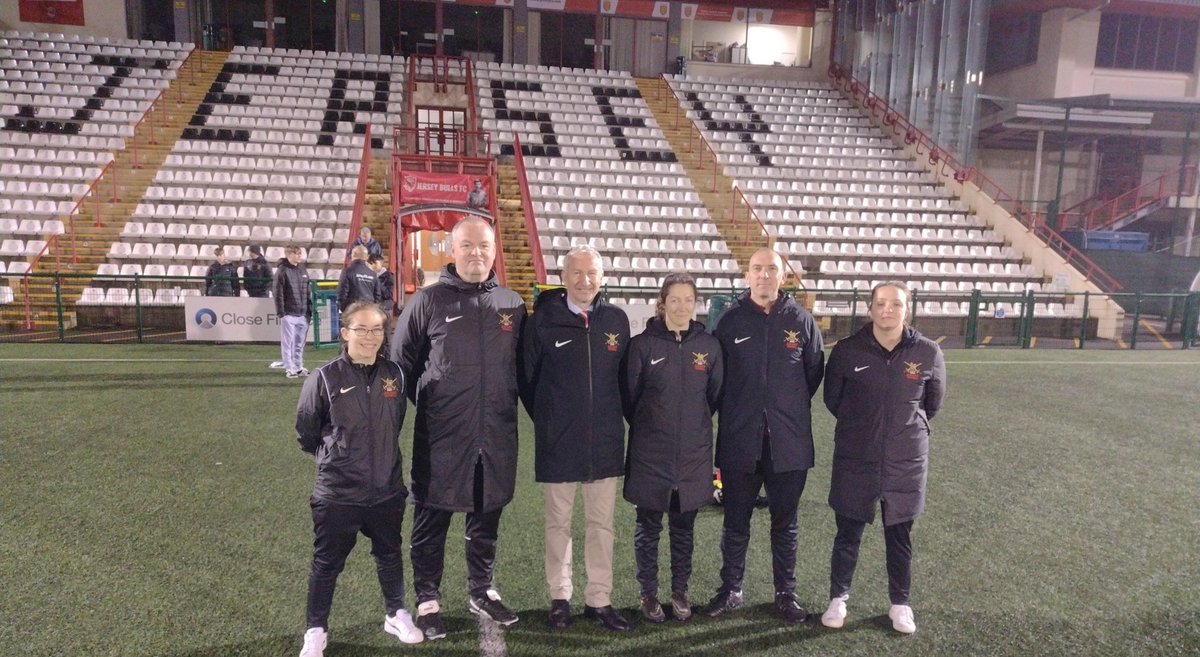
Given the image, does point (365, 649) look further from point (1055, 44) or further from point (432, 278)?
point (1055, 44)

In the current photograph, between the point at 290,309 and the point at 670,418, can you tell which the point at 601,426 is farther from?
the point at 290,309

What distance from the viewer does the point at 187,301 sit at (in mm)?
11227

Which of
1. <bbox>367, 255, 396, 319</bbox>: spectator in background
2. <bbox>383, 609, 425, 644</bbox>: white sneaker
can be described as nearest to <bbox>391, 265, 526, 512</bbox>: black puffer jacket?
<bbox>383, 609, 425, 644</bbox>: white sneaker

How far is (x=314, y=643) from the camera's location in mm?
3006

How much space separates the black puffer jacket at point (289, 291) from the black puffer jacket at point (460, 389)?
6.45 metres

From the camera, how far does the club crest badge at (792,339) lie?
11.1ft

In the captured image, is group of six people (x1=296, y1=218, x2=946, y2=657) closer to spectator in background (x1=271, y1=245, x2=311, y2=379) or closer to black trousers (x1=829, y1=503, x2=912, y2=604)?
black trousers (x1=829, y1=503, x2=912, y2=604)

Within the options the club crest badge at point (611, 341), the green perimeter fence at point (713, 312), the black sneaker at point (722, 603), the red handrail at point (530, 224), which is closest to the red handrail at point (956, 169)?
the green perimeter fence at point (713, 312)

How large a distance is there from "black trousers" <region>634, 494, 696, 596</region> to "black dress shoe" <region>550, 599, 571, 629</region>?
384 mm

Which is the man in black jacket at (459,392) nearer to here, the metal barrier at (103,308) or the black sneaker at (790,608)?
the black sneaker at (790,608)

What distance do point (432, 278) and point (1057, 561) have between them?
747 inches

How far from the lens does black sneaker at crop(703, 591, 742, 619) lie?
344cm

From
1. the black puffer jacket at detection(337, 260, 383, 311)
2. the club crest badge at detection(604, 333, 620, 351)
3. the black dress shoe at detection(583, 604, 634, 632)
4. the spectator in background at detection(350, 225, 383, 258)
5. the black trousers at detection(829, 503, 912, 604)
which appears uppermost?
the spectator in background at detection(350, 225, 383, 258)

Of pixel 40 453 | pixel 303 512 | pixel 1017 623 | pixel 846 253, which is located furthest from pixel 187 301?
pixel 846 253
